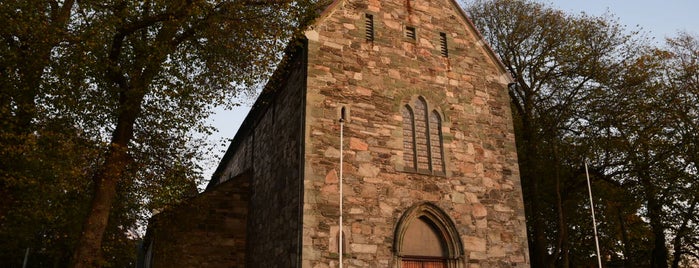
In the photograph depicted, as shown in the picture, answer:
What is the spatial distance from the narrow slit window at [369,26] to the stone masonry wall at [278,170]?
72.3 inches

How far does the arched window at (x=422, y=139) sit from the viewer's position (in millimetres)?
13297

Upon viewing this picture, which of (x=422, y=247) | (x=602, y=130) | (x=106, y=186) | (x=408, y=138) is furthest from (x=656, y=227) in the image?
(x=106, y=186)

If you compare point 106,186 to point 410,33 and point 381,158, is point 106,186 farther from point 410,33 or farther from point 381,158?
point 410,33

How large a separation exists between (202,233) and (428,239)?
7.25m

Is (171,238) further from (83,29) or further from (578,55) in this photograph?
(578,55)

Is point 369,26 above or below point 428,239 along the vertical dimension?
above

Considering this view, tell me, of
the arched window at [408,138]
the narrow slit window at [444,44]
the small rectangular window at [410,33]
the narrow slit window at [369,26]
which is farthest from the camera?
the narrow slit window at [444,44]

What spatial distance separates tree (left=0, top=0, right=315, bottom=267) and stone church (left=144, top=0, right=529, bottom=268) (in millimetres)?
1509

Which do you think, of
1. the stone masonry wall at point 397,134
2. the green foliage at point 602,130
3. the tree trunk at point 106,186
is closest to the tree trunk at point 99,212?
Answer: the tree trunk at point 106,186

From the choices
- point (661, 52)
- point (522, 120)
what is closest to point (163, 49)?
point (522, 120)

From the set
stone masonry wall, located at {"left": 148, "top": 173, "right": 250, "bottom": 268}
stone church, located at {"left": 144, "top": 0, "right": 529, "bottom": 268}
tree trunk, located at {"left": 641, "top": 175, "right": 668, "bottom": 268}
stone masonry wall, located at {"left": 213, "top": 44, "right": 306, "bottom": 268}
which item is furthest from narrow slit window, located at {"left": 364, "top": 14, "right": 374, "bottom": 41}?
tree trunk, located at {"left": 641, "top": 175, "right": 668, "bottom": 268}

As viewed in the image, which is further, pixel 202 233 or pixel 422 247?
pixel 202 233

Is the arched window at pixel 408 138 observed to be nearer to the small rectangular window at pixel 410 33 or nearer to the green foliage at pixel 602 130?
the small rectangular window at pixel 410 33

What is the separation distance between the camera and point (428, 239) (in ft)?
41.9
